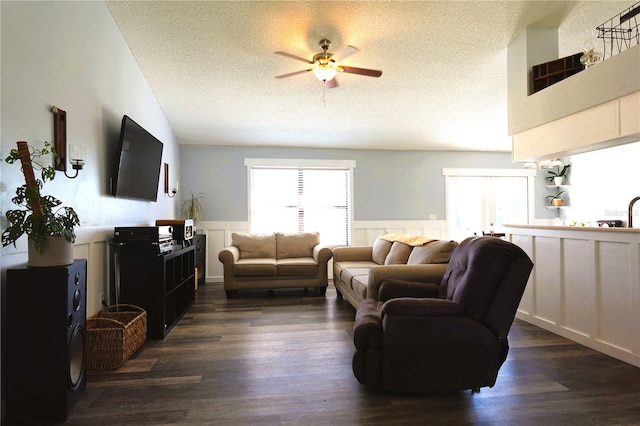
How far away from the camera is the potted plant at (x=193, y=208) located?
18.4ft

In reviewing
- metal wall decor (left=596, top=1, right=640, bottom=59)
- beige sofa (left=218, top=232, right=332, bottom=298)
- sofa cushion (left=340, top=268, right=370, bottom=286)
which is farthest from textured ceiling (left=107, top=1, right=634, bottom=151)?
sofa cushion (left=340, top=268, right=370, bottom=286)

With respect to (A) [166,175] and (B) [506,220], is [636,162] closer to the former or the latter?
(B) [506,220]

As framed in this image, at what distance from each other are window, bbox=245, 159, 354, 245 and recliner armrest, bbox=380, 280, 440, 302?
355cm

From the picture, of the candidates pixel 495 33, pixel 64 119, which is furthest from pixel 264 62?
pixel 495 33

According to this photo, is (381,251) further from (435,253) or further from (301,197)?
(301,197)

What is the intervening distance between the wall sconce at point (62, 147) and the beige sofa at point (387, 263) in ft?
7.94

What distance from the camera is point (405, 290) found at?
2.66 meters

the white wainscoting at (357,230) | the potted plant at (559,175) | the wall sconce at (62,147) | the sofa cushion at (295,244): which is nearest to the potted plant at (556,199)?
the potted plant at (559,175)

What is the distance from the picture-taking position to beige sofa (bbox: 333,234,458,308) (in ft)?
9.86

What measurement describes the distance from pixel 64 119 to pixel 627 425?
152 inches

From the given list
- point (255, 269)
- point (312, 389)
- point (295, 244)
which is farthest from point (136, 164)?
point (312, 389)

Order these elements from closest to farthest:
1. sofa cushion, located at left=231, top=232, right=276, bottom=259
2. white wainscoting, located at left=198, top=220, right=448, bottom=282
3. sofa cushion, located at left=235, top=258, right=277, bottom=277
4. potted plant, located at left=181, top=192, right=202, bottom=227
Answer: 1. sofa cushion, located at left=235, top=258, right=277, bottom=277
2. sofa cushion, located at left=231, top=232, right=276, bottom=259
3. potted plant, located at left=181, top=192, right=202, bottom=227
4. white wainscoting, located at left=198, top=220, right=448, bottom=282

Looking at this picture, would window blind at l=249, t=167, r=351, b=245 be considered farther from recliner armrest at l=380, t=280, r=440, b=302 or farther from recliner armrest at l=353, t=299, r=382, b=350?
recliner armrest at l=353, t=299, r=382, b=350

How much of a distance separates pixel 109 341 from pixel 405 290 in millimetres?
2237
